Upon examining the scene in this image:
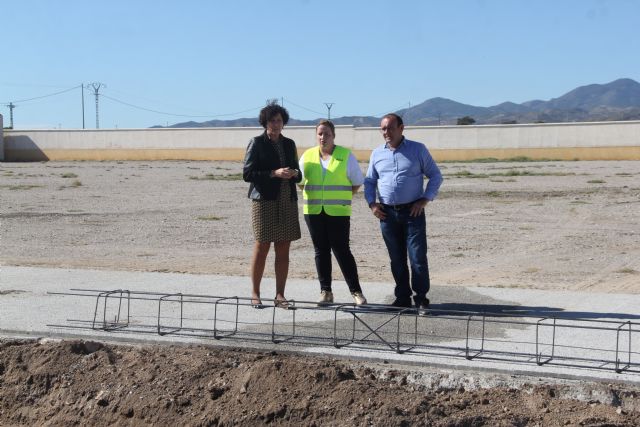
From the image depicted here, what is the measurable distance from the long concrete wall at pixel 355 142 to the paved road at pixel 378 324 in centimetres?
4764

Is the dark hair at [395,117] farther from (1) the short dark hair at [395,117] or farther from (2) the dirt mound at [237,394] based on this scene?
(2) the dirt mound at [237,394]

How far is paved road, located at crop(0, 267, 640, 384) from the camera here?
683 cm

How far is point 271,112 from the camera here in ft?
28.5

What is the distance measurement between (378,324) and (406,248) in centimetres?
104

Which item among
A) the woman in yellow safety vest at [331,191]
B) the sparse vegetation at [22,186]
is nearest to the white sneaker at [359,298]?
the woman in yellow safety vest at [331,191]

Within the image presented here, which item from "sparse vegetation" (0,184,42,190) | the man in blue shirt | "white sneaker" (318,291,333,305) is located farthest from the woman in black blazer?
"sparse vegetation" (0,184,42,190)

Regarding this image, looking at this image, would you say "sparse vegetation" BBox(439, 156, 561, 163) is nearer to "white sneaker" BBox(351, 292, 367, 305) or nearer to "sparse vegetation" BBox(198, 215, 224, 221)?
"sparse vegetation" BBox(198, 215, 224, 221)

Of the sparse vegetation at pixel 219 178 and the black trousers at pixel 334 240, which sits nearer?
the black trousers at pixel 334 240

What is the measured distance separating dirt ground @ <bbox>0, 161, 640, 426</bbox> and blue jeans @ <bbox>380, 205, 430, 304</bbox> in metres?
2.02

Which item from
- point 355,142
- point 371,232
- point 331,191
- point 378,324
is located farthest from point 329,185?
point 355,142

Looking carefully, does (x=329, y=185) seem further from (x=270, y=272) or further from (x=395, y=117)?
(x=270, y=272)

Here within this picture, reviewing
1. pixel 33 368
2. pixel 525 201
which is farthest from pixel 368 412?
pixel 525 201

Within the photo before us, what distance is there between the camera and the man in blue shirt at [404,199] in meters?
8.59


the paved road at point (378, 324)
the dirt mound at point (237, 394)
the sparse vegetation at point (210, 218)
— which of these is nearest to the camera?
the dirt mound at point (237, 394)
